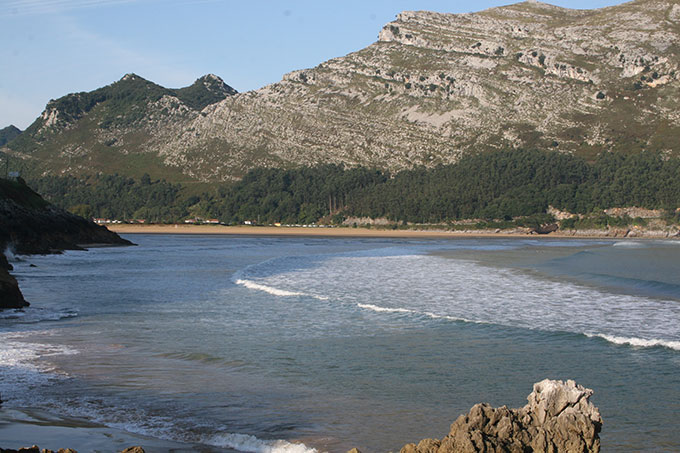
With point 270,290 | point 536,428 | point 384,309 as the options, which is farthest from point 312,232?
point 536,428

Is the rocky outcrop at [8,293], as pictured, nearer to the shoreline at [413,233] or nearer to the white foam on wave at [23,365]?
the white foam on wave at [23,365]

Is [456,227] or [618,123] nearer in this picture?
[456,227]

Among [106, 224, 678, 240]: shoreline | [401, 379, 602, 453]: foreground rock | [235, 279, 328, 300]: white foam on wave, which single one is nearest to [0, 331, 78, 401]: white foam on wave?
[401, 379, 602, 453]: foreground rock

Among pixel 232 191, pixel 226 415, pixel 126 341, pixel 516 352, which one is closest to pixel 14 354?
pixel 126 341

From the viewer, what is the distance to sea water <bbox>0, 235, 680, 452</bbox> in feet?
29.1

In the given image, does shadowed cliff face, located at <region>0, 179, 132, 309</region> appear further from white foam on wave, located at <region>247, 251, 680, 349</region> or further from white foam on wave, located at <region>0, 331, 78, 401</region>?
white foam on wave, located at <region>0, 331, 78, 401</region>

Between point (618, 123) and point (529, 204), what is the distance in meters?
51.4

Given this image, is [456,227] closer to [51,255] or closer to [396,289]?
[51,255]

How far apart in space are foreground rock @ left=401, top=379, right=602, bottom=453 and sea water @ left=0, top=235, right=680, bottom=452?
1591mm

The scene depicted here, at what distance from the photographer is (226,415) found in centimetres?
920

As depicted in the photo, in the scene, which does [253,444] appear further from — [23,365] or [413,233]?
[413,233]

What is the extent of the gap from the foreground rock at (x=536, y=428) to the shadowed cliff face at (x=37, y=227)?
3598 centimetres

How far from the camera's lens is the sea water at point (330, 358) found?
886 centimetres

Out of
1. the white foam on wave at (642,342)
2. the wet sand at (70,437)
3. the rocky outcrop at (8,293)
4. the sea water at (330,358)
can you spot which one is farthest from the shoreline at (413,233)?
the wet sand at (70,437)
